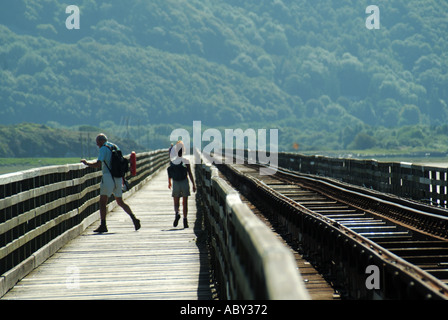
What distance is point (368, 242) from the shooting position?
8672 millimetres

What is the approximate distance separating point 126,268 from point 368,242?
3.57 metres

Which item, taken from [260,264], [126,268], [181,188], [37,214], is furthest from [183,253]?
[260,264]

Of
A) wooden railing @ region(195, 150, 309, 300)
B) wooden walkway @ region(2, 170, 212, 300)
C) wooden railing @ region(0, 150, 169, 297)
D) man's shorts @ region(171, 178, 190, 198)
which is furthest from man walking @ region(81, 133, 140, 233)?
wooden railing @ region(195, 150, 309, 300)

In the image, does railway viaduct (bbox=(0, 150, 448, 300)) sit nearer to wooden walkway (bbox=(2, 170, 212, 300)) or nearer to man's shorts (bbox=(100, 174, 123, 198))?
wooden walkway (bbox=(2, 170, 212, 300))

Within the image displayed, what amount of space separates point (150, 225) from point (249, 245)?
1165 cm

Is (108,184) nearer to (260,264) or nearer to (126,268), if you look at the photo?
(126,268)

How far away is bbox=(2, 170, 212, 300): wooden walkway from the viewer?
817 cm

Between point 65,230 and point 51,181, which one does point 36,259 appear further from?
point 65,230

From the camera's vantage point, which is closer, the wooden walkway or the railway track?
the railway track

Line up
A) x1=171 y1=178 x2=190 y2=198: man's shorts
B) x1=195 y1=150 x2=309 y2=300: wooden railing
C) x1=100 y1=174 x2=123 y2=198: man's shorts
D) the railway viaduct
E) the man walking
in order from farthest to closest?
x1=171 y1=178 x2=190 y2=198: man's shorts < x1=100 y1=174 x2=123 y2=198: man's shorts < the man walking < the railway viaduct < x1=195 y1=150 x2=309 y2=300: wooden railing

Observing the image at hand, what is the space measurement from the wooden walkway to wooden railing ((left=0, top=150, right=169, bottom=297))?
0.21 metres

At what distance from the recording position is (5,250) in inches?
322
